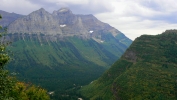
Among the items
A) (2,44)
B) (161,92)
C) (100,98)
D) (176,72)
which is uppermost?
(2,44)

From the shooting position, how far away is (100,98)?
18825cm

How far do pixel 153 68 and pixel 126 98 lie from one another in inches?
1806

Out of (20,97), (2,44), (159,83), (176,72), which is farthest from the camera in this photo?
(176,72)

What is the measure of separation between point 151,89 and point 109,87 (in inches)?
1684

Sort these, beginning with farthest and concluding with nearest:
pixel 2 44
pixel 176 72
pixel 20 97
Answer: pixel 176 72
pixel 20 97
pixel 2 44

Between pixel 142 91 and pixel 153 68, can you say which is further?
pixel 153 68

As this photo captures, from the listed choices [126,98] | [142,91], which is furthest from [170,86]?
[126,98]

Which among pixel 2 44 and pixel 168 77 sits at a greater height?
pixel 2 44

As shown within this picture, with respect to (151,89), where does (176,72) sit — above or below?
above

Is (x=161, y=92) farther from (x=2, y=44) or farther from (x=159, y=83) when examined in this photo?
(x=2, y=44)

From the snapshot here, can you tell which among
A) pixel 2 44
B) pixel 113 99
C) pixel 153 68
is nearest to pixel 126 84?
pixel 113 99

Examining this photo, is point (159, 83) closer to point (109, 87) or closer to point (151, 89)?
point (151, 89)

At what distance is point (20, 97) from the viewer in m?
107

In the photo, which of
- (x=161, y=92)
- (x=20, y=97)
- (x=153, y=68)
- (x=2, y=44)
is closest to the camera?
(x=2, y=44)
